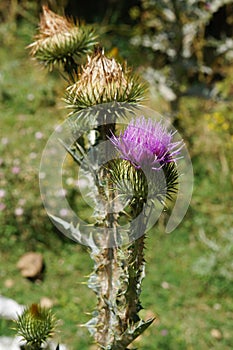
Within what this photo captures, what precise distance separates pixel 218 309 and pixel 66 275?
1058mm

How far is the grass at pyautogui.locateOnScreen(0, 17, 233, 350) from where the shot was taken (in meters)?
3.58

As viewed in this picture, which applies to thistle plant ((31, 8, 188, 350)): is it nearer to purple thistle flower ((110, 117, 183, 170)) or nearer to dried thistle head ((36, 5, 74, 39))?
purple thistle flower ((110, 117, 183, 170))

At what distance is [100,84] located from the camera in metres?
1.95

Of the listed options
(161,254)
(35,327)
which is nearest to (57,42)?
(35,327)

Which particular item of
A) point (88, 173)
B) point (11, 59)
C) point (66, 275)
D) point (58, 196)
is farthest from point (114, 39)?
point (88, 173)

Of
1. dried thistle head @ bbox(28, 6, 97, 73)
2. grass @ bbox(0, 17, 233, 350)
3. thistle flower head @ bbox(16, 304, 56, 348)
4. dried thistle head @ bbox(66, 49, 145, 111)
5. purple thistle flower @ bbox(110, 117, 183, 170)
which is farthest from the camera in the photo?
grass @ bbox(0, 17, 233, 350)

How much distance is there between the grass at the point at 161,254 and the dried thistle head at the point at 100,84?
1315 millimetres

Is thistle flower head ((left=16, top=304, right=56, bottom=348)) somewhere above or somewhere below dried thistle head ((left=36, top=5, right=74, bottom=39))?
below

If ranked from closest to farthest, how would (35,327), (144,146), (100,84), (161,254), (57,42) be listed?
(144,146) < (100,84) < (35,327) < (57,42) < (161,254)

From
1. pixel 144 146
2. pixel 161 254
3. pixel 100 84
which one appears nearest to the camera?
pixel 144 146

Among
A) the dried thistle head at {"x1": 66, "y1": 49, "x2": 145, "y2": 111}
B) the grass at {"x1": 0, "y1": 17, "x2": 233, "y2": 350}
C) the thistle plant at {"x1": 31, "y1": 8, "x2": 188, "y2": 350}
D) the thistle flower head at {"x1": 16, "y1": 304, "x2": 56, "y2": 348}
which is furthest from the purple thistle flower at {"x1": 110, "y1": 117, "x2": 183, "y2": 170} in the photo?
the grass at {"x1": 0, "y1": 17, "x2": 233, "y2": 350}

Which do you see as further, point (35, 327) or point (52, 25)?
point (52, 25)

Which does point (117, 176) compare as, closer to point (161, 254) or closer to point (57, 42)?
point (57, 42)

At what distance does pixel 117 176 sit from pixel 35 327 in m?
0.73
